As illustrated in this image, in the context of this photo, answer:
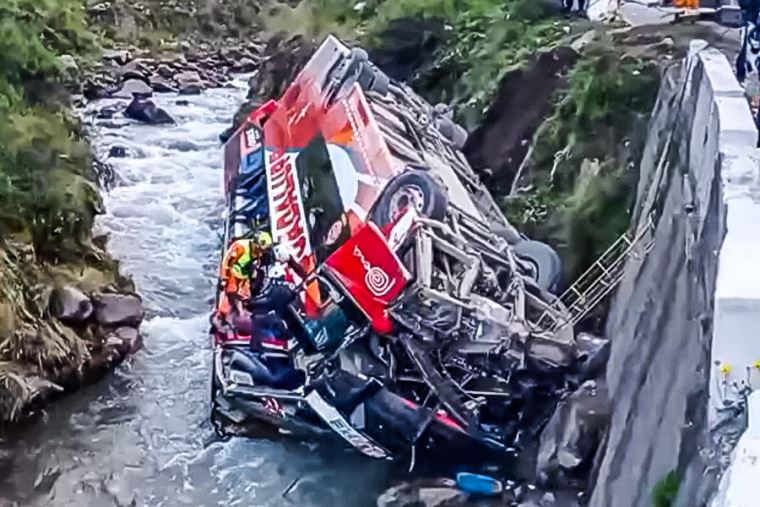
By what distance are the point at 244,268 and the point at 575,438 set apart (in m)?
5.37

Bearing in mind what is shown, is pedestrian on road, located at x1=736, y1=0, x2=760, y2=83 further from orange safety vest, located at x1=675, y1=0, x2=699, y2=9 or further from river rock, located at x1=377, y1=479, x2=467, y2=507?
river rock, located at x1=377, y1=479, x2=467, y2=507

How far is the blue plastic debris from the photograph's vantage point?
41.9 feet

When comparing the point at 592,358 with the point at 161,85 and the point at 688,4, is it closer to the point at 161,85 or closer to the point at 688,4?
the point at 688,4

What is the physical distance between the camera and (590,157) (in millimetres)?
14977

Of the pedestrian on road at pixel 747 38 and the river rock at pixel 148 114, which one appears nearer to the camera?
the pedestrian on road at pixel 747 38

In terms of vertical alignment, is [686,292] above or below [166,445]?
above

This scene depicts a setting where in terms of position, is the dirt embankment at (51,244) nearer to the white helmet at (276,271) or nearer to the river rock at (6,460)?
the river rock at (6,460)

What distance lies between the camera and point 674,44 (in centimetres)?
1468

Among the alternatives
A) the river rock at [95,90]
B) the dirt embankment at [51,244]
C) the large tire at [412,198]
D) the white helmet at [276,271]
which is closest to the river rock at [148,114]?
the river rock at [95,90]

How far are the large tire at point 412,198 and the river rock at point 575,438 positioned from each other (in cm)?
260

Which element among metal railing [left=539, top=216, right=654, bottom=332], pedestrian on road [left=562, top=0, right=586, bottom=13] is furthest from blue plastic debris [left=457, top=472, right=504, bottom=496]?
pedestrian on road [left=562, top=0, right=586, bottom=13]

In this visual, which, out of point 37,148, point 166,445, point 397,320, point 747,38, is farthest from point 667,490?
point 37,148

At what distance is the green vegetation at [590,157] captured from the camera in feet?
46.5

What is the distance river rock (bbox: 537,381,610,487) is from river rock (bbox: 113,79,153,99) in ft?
65.1
